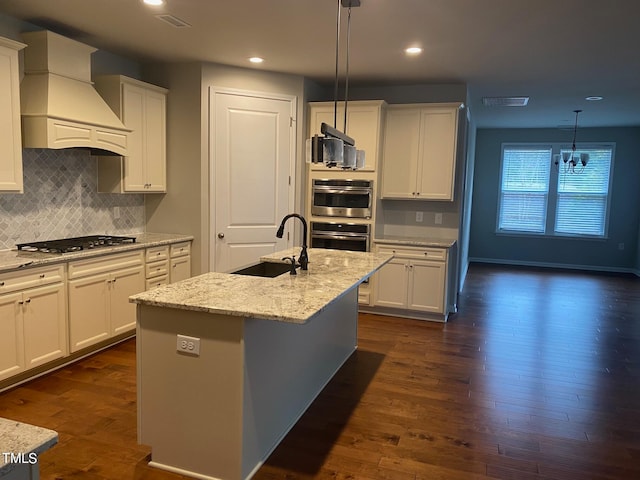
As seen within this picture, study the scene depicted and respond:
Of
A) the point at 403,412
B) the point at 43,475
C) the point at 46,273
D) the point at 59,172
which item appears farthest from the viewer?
the point at 59,172

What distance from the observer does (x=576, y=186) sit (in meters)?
9.17

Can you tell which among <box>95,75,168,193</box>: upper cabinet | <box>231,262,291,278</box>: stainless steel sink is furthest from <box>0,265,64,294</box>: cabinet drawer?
<box>231,262,291,278</box>: stainless steel sink

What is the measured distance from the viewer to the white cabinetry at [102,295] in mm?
3770

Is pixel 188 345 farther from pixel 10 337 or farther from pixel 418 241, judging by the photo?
pixel 418 241

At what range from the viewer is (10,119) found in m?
3.38

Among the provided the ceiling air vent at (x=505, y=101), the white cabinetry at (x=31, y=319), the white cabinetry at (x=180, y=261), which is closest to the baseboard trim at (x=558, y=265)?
the ceiling air vent at (x=505, y=101)

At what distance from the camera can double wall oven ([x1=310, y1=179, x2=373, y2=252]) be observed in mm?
5434

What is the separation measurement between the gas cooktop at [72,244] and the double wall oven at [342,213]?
205 centimetres

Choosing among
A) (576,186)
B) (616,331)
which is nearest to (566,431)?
(616,331)

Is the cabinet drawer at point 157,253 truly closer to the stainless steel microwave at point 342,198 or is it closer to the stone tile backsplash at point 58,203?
the stone tile backsplash at point 58,203

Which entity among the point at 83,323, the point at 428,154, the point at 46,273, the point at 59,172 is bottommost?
the point at 83,323

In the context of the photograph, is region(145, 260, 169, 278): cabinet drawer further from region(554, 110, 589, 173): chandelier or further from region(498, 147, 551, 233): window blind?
region(554, 110, 589, 173): chandelier

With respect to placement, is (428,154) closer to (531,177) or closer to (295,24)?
(295,24)

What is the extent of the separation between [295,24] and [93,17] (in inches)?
58.9
